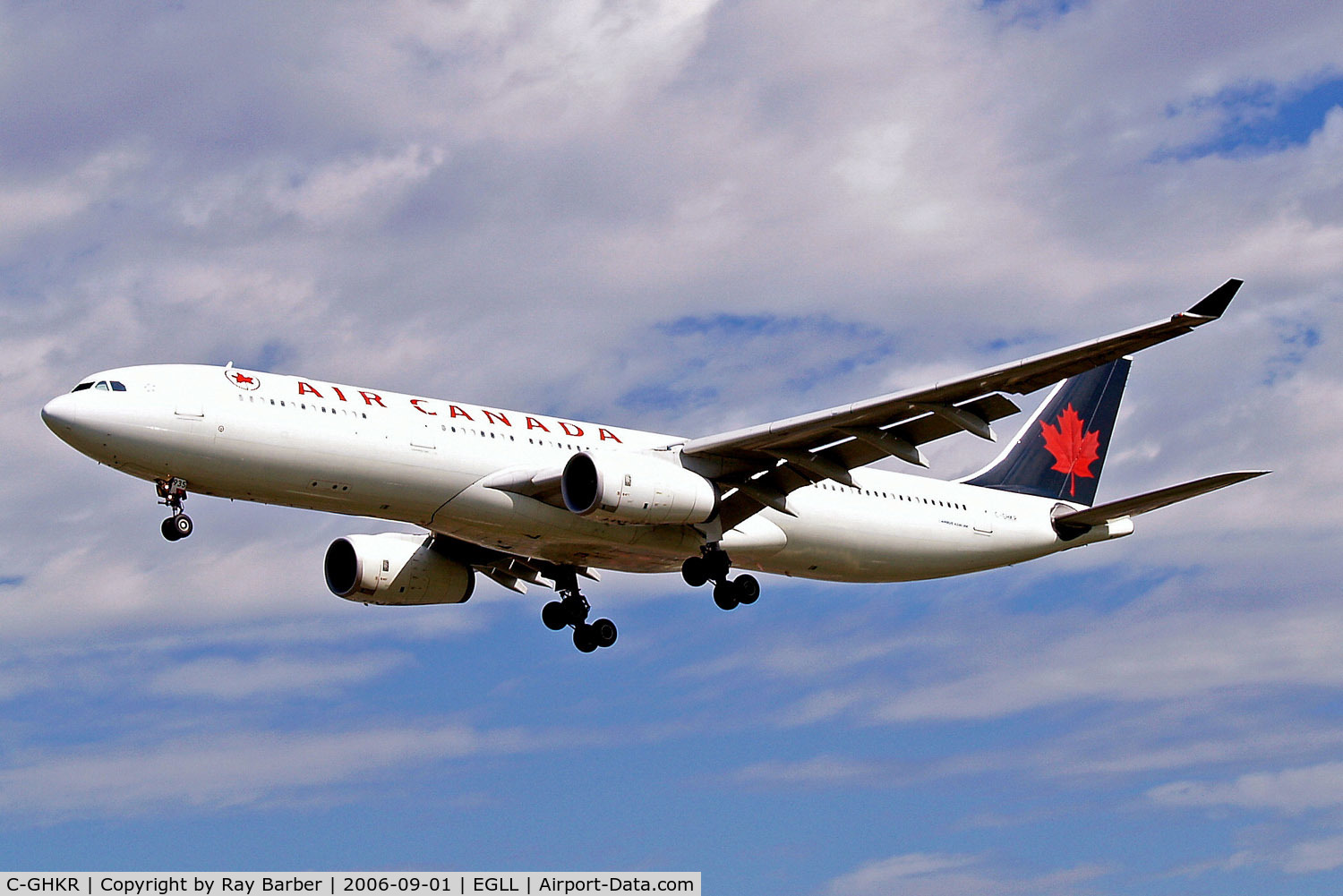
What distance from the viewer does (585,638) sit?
41.0 m

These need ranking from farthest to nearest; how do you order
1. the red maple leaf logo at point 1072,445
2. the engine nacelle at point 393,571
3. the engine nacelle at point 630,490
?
the red maple leaf logo at point 1072,445, the engine nacelle at point 393,571, the engine nacelle at point 630,490

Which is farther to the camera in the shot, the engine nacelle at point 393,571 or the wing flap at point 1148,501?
the engine nacelle at point 393,571

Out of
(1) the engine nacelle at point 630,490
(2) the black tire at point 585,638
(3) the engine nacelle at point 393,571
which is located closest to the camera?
(1) the engine nacelle at point 630,490

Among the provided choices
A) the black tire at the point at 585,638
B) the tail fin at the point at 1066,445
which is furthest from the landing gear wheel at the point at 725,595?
the tail fin at the point at 1066,445

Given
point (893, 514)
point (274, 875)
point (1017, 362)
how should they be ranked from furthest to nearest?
point (893, 514), point (1017, 362), point (274, 875)

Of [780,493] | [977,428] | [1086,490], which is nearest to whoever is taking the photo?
[977,428]

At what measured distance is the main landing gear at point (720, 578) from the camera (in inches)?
1428

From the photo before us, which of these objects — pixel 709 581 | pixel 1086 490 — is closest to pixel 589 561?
pixel 709 581

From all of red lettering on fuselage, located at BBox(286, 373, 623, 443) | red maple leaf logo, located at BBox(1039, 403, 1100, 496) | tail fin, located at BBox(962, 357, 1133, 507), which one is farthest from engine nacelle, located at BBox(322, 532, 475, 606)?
red maple leaf logo, located at BBox(1039, 403, 1100, 496)

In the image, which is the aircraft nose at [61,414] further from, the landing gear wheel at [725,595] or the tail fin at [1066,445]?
the tail fin at [1066,445]

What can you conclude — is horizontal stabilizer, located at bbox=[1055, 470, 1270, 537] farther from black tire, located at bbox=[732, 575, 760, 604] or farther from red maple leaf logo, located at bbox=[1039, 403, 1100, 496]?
black tire, located at bbox=[732, 575, 760, 604]

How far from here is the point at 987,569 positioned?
42.4m

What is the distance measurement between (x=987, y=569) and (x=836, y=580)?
4802 millimetres

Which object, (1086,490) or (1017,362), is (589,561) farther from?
(1086,490)
